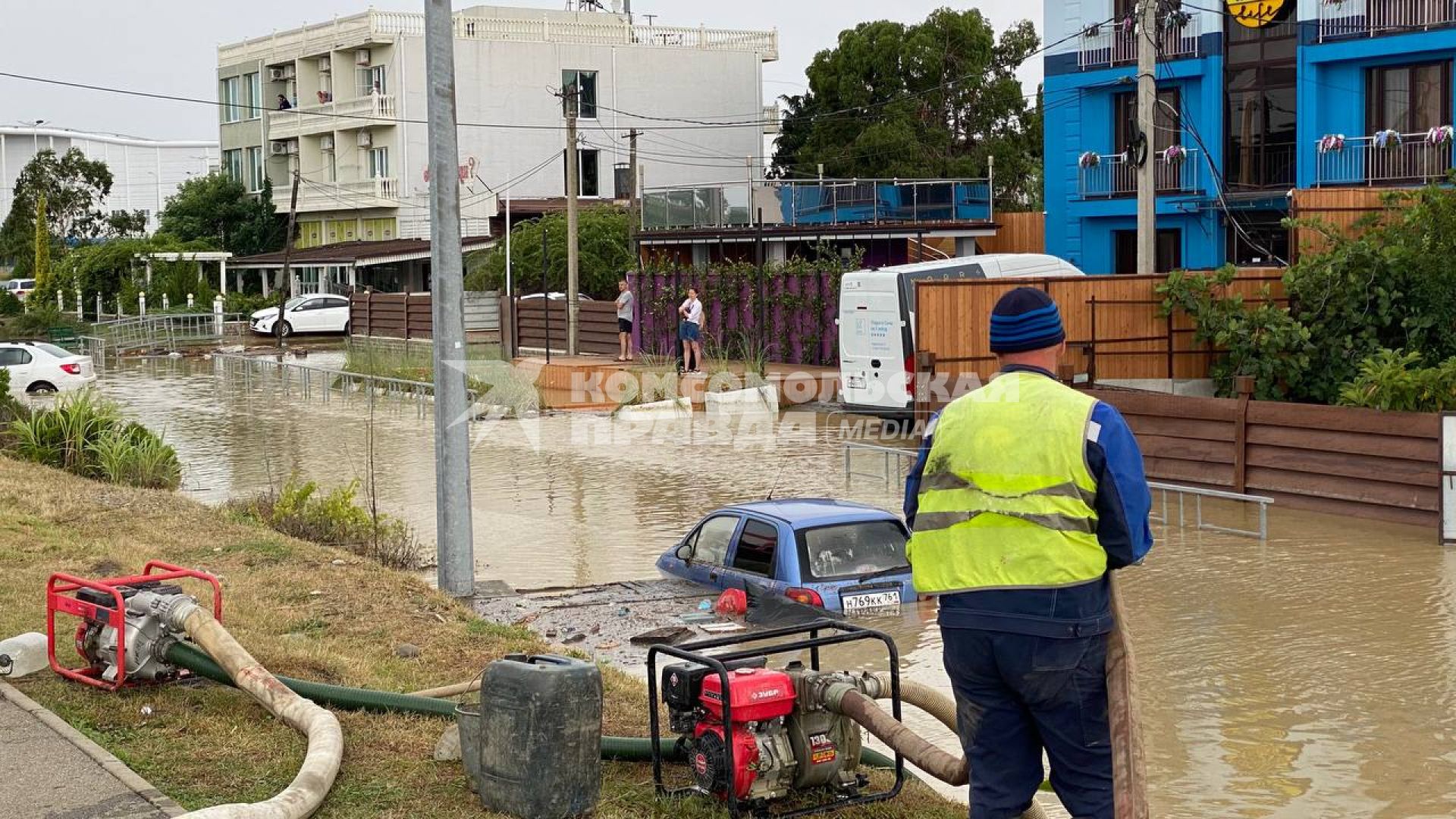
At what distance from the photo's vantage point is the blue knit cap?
5270 mm

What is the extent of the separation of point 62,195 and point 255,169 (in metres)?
9.26

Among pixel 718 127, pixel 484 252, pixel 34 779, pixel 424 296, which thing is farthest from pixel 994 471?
pixel 718 127

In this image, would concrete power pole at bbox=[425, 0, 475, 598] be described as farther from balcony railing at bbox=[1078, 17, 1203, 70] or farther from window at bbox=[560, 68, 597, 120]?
window at bbox=[560, 68, 597, 120]

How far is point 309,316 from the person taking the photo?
56.7 m

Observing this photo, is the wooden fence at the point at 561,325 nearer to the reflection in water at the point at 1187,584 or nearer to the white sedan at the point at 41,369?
the white sedan at the point at 41,369

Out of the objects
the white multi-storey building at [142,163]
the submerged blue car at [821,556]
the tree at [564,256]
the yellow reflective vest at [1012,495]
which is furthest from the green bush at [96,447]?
the white multi-storey building at [142,163]

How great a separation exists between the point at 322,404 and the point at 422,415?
398 centimetres

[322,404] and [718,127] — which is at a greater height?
[718,127]

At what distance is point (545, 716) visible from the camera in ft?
21.0

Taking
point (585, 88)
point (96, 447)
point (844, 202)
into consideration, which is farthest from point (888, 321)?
point (585, 88)

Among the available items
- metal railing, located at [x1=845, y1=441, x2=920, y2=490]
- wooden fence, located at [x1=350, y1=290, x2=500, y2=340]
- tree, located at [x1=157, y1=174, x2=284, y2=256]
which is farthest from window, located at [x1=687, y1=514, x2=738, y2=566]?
tree, located at [x1=157, y1=174, x2=284, y2=256]

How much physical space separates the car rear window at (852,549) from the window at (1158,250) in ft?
84.8

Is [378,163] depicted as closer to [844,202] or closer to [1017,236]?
[844,202]

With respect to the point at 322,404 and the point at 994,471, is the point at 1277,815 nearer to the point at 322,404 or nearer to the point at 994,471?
the point at 994,471
